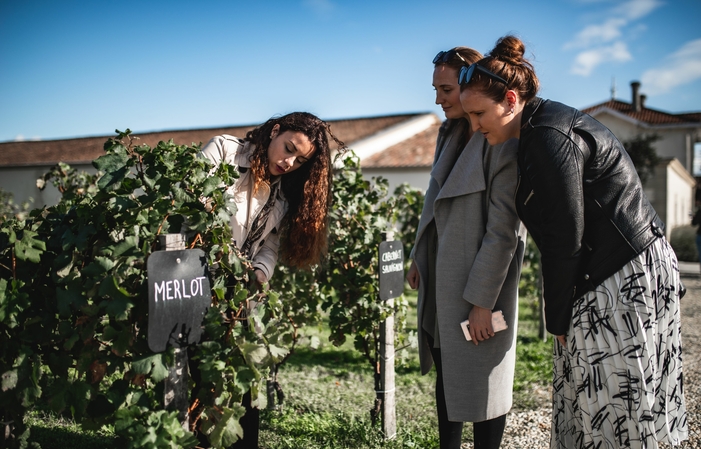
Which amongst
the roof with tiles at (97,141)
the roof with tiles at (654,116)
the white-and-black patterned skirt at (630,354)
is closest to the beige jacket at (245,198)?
the white-and-black patterned skirt at (630,354)

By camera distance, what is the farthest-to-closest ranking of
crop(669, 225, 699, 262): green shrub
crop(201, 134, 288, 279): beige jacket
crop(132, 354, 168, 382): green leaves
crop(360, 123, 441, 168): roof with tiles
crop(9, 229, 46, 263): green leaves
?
crop(360, 123, 441, 168): roof with tiles
crop(669, 225, 699, 262): green shrub
crop(201, 134, 288, 279): beige jacket
crop(9, 229, 46, 263): green leaves
crop(132, 354, 168, 382): green leaves

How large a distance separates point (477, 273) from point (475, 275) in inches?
0.5

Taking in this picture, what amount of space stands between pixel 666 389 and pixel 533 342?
13.7ft

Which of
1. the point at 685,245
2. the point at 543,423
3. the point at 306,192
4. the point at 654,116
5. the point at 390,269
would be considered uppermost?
the point at 654,116

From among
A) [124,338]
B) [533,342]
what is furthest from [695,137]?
[124,338]

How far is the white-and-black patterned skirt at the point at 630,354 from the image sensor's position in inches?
68.5

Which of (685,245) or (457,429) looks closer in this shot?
(457,429)

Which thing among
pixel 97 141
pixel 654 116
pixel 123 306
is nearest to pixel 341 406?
pixel 123 306

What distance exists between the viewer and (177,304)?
1602mm

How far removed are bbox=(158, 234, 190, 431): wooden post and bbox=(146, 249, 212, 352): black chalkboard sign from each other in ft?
0.13

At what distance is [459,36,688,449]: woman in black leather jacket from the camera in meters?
1.73

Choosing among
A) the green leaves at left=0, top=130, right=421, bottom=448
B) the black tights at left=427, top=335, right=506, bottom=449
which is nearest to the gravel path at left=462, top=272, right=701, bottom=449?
the black tights at left=427, top=335, right=506, bottom=449

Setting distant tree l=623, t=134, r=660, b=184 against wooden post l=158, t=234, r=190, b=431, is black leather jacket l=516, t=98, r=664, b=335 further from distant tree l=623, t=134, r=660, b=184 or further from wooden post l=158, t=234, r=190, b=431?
distant tree l=623, t=134, r=660, b=184

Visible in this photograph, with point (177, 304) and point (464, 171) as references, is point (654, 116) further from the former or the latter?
point (177, 304)
